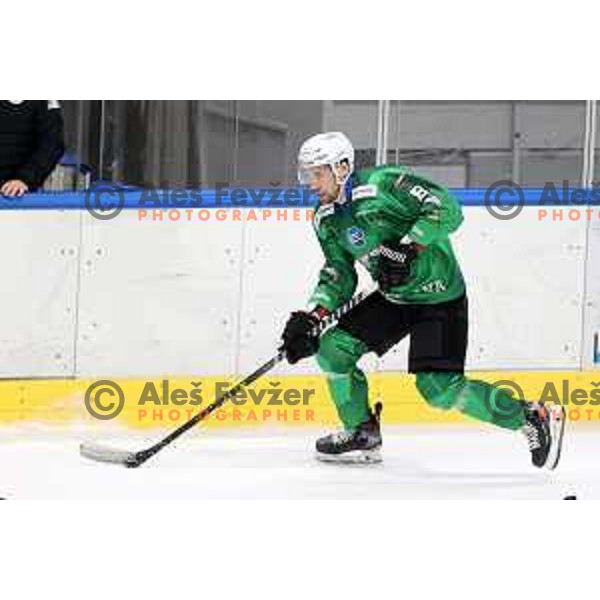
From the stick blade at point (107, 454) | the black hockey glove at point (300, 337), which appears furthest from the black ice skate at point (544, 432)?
the stick blade at point (107, 454)

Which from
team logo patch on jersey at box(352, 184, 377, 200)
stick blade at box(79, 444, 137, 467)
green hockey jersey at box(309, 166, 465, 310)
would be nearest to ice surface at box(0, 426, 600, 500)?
stick blade at box(79, 444, 137, 467)

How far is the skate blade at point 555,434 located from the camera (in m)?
3.31

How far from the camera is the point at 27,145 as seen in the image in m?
3.81

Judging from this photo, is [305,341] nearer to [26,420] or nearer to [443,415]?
Answer: [443,415]

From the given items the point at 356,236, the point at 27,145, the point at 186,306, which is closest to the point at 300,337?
the point at 356,236

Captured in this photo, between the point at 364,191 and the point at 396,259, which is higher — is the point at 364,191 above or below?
above

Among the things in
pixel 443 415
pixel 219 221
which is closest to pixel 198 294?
pixel 219 221

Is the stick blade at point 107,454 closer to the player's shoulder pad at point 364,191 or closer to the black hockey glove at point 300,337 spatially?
the black hockey glove at point 300,337

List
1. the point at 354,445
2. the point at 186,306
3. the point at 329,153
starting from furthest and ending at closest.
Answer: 1. the point at 186,306
2. the point at 354,445
3. the point at 329,153

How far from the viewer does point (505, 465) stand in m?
3.33

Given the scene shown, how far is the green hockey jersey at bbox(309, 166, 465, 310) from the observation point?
3285 millimetres

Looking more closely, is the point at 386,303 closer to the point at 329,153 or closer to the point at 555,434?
the point at 329,153

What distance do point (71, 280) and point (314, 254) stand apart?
2.36 feet

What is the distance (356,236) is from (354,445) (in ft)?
1.78
